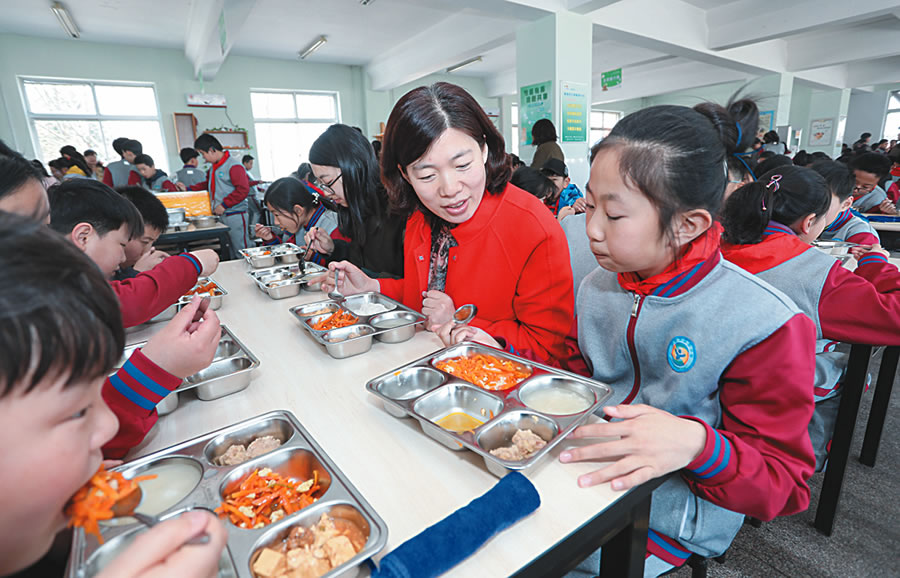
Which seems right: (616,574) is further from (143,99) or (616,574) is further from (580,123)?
(143,99)

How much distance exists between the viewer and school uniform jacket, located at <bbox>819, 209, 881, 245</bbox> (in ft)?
8.29

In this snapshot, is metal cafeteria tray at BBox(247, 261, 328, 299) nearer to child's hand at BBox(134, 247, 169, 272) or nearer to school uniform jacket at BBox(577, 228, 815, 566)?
child's hand at BBox(134, 247, 169, 272)

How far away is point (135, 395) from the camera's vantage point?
88 cm

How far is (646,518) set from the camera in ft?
2.68

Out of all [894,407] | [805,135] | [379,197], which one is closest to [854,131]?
[805,135]

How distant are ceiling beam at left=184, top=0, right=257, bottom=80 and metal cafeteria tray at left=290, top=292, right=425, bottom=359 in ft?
15.2

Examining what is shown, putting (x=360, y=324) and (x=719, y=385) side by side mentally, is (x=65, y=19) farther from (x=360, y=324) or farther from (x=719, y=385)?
(x=719, y=385)

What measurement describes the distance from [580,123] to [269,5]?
182 inches

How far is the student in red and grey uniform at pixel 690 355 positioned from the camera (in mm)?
800

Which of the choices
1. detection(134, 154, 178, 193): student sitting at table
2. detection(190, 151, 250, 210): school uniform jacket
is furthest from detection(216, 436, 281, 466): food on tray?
detection(134, 154, 178, 193): student sitting at table


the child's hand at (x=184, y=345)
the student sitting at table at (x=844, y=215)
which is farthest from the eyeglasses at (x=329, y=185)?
the student sitting at table at (x=844, y=215)

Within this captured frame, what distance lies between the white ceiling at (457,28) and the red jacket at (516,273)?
420 cm

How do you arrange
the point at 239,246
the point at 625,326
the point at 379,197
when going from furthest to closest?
1. the point at 239,246
2. the point at 379,197
3. the point at 625,326

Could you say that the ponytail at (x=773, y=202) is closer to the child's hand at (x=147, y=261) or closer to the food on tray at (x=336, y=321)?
the food on tray at (x=336, y=321)
